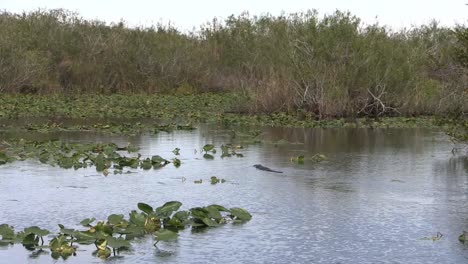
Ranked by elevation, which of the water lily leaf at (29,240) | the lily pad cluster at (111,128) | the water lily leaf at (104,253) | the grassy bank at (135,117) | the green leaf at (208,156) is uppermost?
the grassy bank at (135,117)

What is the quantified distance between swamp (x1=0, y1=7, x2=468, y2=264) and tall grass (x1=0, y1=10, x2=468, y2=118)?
3.4 inches

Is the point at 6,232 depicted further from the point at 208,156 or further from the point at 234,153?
the point at 234,153

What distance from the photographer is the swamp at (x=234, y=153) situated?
8164 millimetres

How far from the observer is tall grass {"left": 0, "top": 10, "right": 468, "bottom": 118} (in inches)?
987

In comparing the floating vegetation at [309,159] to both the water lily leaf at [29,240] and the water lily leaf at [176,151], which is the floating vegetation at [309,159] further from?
the water lily leaf at [29,240]

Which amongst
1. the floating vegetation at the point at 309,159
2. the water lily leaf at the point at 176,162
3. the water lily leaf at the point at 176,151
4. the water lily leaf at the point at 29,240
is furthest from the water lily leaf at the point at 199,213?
the water lily leaf at the point at 176,151

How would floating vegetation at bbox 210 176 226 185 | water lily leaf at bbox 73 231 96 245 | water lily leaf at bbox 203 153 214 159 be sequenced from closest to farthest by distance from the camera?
water lily leaf at bbox 73 231 96 245 → floating vegetation at bbox 210 176 226 185 → water lily leaf at bbox 203 153 214 159

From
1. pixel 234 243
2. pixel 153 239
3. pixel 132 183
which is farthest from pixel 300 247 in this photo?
pixel 132 183

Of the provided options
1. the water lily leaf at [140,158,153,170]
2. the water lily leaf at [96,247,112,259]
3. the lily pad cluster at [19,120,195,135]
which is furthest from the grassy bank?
the water lily leaf at [96,247,112,259]

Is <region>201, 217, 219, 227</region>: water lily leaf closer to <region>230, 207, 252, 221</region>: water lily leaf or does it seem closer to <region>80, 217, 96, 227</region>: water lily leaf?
<region>230, 207, 252, 221</region>: water lily leaf

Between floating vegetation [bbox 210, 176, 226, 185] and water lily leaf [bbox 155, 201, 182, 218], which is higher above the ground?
floating vegetation [bbox 210, 176, 226, 185]

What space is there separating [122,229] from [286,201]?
2820 millimetres

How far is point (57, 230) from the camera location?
8609 mm

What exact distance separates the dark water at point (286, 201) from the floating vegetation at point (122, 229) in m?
0.15
